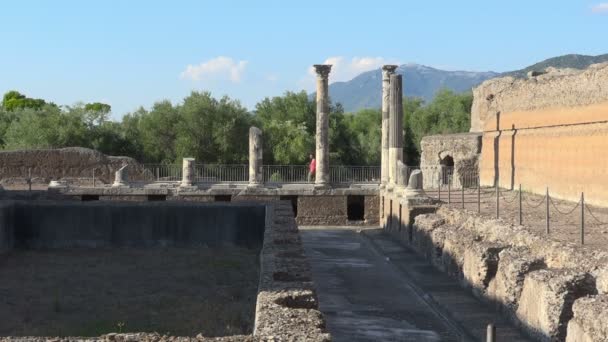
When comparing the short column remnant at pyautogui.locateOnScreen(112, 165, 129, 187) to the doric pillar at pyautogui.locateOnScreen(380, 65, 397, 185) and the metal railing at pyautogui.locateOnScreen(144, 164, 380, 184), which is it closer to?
the metal railing at pyautogui.locateOnScreen(144, 164, 380, 184)

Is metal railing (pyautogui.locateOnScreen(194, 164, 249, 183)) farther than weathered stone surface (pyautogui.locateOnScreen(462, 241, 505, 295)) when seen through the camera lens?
Yes

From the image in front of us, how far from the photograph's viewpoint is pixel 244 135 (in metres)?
44.3

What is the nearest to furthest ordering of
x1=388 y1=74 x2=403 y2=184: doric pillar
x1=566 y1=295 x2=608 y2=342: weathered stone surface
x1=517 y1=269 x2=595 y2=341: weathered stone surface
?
x1=566 y1=295 x2=608 y2=342: weathered stone surface, x1=517 y1=269 x2=595 y2=341: weathered stone surface, x1=388 y1=74 x2=403 y2=184: doric pillar

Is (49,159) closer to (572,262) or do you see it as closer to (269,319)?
(572,262)

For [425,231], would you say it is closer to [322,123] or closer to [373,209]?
[373,209]

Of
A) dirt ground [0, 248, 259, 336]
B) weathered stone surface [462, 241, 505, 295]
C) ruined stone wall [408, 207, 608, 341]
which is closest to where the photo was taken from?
ruined stone wall [408, 207, 608, 341]

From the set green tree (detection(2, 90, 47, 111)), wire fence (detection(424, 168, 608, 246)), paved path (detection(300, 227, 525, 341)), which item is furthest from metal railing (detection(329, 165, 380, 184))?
green tree (detection(2, 90, 47, 111))

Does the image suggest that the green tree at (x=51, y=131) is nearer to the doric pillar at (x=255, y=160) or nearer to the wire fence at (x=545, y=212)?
the doric pillar at (x=255, y=160)

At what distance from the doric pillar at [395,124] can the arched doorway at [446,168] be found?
5.46m

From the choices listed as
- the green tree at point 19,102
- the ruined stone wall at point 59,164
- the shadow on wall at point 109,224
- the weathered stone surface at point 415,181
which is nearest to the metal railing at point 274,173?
the ruined stone wall at point 59,164

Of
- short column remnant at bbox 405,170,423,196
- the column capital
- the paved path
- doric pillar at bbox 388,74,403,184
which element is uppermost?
the column capital

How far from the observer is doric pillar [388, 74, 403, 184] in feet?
85.0

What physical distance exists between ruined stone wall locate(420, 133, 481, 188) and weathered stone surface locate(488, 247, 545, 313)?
55.5 ft

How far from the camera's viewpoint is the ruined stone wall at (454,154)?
30844mm
